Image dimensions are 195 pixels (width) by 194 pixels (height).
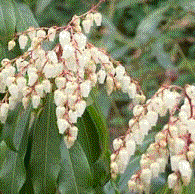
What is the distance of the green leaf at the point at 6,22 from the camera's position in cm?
229

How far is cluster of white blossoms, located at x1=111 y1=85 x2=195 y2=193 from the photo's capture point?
1.60 meters

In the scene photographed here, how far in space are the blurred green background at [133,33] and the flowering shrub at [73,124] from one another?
37cm

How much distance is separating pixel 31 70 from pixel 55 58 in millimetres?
98

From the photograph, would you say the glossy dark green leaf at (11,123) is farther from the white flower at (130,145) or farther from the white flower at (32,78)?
the white flower at (130,145)

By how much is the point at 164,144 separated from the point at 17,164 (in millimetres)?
646

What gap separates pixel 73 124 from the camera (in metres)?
2.02

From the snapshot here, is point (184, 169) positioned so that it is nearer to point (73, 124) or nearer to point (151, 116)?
point (151, 116)

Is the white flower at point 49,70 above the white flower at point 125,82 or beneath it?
above

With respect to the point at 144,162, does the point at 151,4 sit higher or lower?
lower

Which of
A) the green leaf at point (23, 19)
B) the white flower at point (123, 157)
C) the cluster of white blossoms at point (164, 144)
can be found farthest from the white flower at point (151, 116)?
the green leaf at point (23, 19)

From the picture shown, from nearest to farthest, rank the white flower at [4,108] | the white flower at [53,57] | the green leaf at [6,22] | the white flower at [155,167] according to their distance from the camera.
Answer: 1. the white flower at [155,167]
2. the white flower at [53,57]
3. the white flower at [4,108]
4. the green leaf at [6,22]

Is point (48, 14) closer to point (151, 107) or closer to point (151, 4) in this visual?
point (151, 4)

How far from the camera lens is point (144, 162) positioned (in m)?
1.70

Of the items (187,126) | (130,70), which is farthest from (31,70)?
(130,70)
